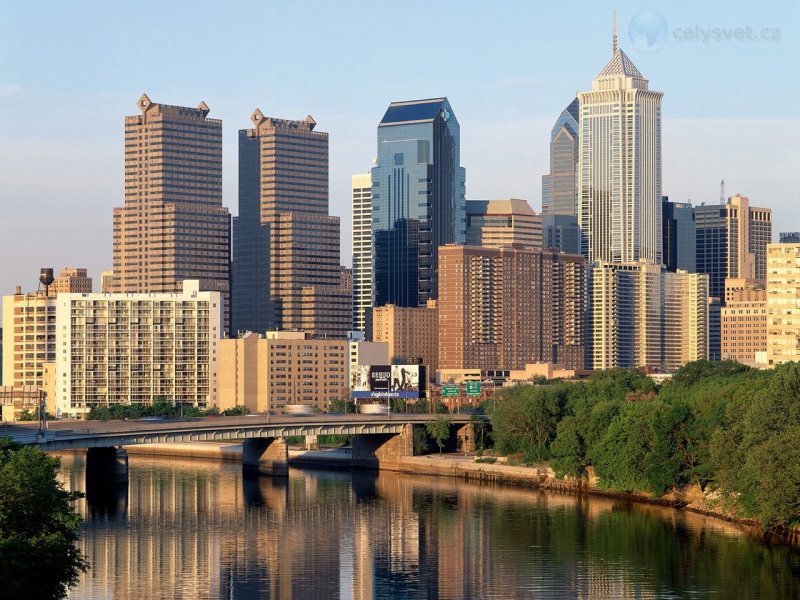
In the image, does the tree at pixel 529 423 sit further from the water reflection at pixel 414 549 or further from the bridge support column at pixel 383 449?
the water reflection at pixel 414 549

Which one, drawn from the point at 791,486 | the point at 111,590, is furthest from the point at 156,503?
the point at 791,486

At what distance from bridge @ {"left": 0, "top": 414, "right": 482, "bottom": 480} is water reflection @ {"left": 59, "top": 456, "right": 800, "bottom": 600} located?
726 centimetres

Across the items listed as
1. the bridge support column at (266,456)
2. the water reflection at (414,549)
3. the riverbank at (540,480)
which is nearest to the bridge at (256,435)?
the bridge support column at (266,456)

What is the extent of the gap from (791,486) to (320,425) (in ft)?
264

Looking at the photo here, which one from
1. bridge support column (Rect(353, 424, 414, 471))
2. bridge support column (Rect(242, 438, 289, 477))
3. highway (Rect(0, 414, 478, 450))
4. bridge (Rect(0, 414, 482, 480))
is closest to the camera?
highway (Rect(0, 414, 478, 450))

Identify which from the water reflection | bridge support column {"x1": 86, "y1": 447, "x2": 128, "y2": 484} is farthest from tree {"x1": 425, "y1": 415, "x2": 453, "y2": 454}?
bridge support column {"x1": 86, "y1": 447, "x2": 128, "y2": 484}

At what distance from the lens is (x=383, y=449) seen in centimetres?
19350

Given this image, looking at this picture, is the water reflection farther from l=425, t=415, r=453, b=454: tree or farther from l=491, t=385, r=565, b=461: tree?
l=425, t=415, r=453, b=454: tree

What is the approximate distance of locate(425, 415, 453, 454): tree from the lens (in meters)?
191

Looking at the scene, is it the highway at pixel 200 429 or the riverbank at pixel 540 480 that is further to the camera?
the highway at pixel 200 429

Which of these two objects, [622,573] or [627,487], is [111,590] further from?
[627,487]

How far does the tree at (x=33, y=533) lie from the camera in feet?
255

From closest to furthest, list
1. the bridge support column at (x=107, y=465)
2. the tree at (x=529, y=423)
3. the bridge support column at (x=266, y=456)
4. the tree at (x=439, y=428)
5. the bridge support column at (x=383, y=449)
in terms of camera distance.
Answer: the bridge support column at (x=107, y=465) < the tree at (x=529, y=423) < the bridge support column at (x=266, y=456) < the bridge support column at (x=383, y=449) < the tree at (x=439, y=428)

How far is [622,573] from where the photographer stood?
342 ft
